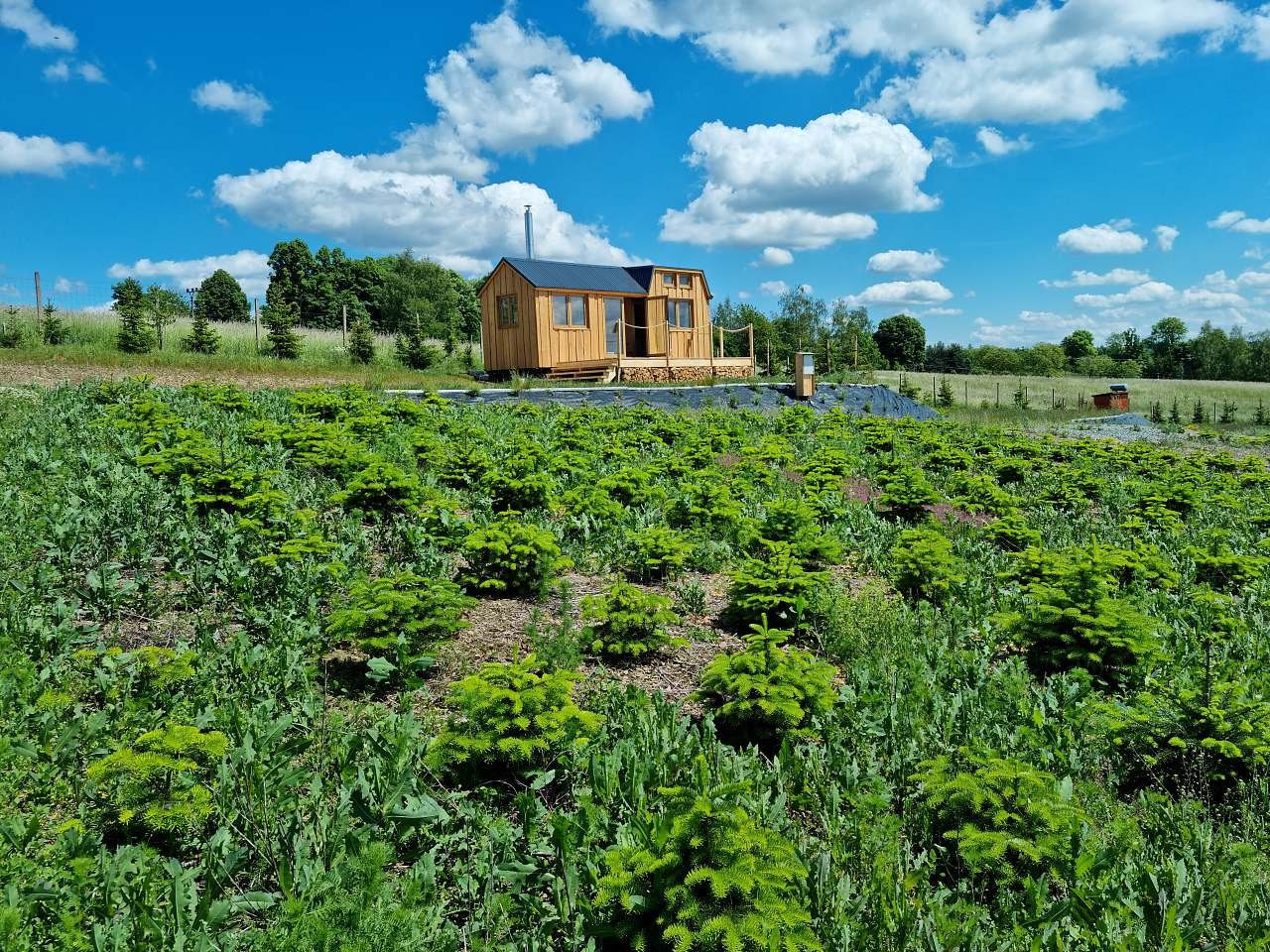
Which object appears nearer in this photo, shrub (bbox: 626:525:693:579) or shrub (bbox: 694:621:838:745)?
shrub (bbox: 694:621:838:745)

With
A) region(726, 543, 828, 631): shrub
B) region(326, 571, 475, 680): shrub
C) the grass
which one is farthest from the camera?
the grass

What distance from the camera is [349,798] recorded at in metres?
3.26

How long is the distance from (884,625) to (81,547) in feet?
20.9

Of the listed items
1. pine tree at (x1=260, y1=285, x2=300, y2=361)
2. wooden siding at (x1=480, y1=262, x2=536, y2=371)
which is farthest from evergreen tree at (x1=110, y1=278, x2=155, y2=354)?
wooden siding at (x1=480, y1=262, x2=536, y2=371)

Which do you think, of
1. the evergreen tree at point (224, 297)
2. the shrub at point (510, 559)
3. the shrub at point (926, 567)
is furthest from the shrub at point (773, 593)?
the evergreen tree at point (224, 297)

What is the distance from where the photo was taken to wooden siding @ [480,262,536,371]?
26734mm

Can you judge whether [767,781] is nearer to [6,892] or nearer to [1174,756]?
[1174,756]

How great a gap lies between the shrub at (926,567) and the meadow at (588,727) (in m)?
0.04

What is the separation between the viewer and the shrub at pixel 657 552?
623 centimetres

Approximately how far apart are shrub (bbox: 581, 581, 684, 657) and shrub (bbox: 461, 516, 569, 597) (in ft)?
2.82

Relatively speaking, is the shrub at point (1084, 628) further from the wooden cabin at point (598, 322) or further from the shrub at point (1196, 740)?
the wooden cabin at point (598, 322)

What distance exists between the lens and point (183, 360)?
20062mm

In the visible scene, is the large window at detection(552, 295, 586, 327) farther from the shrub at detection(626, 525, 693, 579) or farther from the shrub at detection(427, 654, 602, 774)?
the shrub at detection(427, 654, 602, 774)

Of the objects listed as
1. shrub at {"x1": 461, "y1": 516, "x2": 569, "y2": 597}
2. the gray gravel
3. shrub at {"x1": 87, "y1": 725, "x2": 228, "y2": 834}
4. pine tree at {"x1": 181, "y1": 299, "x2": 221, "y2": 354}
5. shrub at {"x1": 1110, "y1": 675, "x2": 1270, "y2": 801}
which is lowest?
shrub at {"x1": 1110, "y1": 675, "x2": 1270, "y2": 801}
